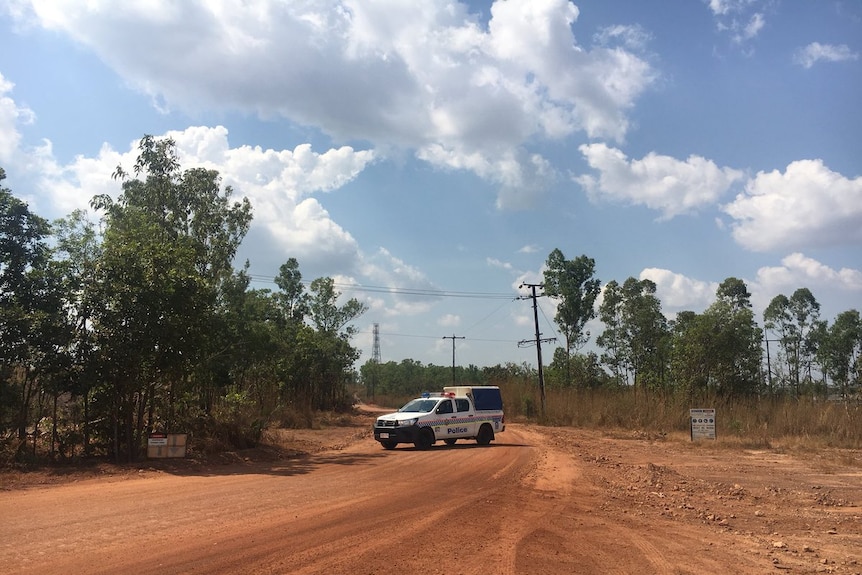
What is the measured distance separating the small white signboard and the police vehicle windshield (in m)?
11.7

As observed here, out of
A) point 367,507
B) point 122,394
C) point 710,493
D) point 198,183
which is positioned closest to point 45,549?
point 367,507

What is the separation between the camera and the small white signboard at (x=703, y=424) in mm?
26312

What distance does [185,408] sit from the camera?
1966 centimetres

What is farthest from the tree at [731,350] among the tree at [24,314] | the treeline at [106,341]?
the tree at [24,314]

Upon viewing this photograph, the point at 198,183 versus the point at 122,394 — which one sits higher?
the point at 198,183

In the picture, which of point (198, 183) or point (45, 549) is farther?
point (198, 183)

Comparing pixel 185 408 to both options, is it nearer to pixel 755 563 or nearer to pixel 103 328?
pixel 103 328

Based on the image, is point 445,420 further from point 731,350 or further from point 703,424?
point 731,350

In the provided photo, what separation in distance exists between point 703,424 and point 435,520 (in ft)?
68.2

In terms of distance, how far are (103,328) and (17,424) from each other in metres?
3.15

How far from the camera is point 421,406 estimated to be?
2341 centimetres

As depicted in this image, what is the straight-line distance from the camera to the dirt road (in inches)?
276

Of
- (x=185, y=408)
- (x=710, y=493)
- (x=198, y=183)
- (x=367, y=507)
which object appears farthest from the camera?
(x=198, y=183)

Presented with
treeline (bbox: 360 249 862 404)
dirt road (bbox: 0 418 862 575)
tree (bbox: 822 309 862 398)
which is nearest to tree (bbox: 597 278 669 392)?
treeline (bbox: 360 249 862 404)
